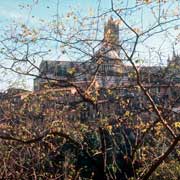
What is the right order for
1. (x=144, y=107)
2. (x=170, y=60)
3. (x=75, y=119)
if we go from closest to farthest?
(x=170, y=60) → (x=144, y=107) → (x=75, y=119)

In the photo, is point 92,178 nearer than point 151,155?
No

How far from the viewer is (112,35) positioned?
5.63 meters

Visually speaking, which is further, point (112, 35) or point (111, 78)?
point (111, 78)

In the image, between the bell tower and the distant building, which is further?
the distant building

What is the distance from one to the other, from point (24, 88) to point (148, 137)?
2366 mm

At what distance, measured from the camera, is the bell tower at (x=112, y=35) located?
5.59 metres

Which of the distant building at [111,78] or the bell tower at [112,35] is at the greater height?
the bell tower at [112,35]

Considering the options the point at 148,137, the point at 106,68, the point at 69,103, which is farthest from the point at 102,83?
the point at 148,137

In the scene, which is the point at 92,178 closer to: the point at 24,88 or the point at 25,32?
the point at 24,88

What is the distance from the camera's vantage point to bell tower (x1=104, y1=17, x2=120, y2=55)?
220 inches

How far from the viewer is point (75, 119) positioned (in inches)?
292

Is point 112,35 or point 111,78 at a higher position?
point 112,35

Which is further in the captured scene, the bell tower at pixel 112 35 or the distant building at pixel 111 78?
the distant building at pixel 111 78

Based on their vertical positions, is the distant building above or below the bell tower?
below
